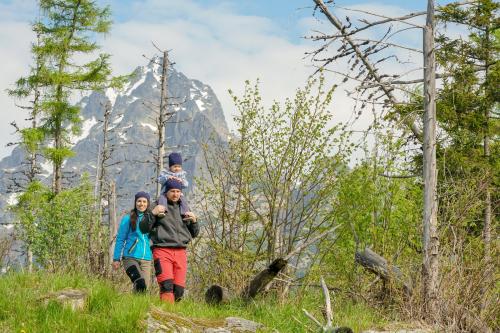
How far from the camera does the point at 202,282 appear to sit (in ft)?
38.8

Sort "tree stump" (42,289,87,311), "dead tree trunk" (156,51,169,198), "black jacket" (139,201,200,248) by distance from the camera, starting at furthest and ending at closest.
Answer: "dead tree trunk" (156,51,169,198)
"black jacket" (139,201,200,248)
"tree stump" (42,289,87,311)

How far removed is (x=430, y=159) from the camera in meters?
8.18

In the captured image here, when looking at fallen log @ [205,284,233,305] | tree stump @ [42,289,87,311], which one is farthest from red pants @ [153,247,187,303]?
tree stump @ [42,289,87,311]

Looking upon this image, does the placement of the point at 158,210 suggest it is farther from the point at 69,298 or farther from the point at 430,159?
the point at 430,159

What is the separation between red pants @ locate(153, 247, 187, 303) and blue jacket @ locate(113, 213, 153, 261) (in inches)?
14.7

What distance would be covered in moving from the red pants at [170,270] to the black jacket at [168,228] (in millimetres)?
93

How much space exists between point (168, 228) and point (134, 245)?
555 mm

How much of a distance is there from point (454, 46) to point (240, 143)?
516 centimetres

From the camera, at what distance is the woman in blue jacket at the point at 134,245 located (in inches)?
306

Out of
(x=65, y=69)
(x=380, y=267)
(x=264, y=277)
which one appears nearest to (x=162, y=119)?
(x=65, y=69)

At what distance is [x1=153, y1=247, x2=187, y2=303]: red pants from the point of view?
24.2ft

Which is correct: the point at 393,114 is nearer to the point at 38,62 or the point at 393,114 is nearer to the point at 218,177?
the point at 218,177

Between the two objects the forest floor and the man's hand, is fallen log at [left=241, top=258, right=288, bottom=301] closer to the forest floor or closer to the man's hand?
the forest floor

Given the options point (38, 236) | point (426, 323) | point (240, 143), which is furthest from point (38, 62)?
point (426, 323)
